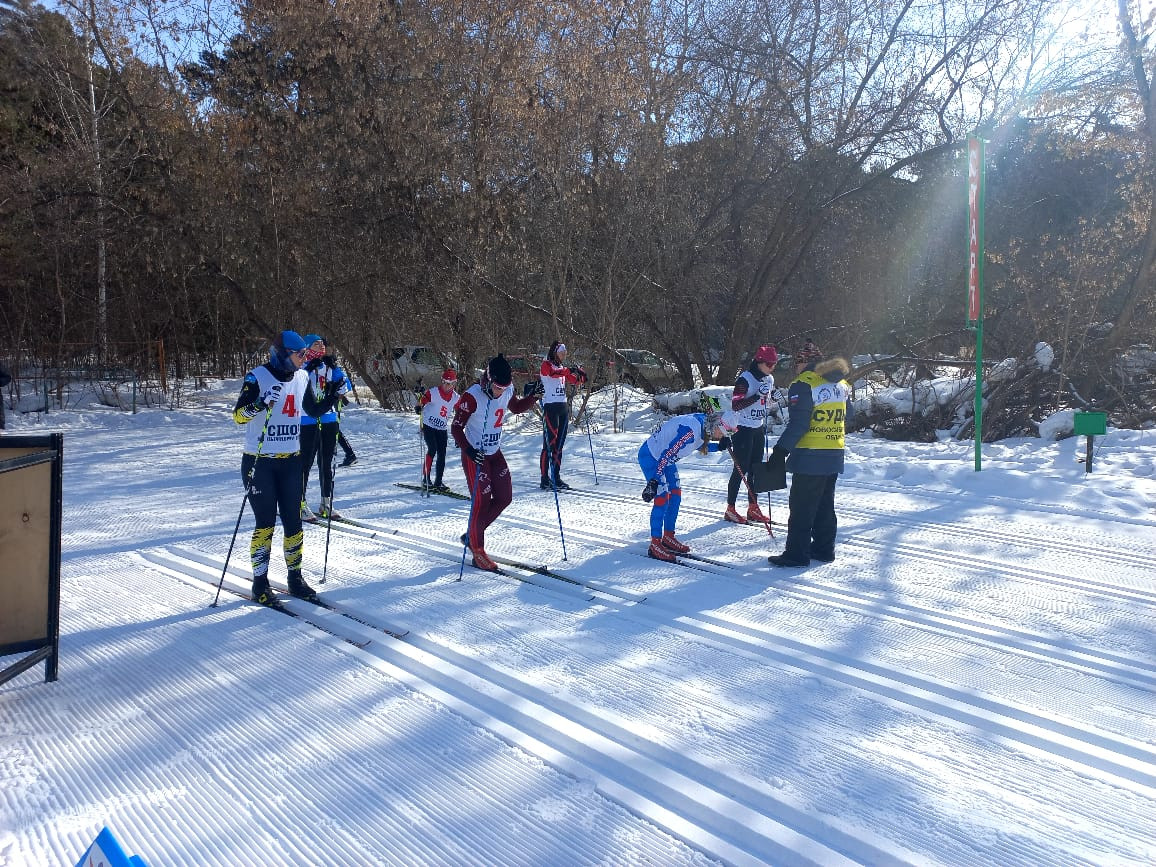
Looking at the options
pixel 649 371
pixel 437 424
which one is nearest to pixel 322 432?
pixel 437 424

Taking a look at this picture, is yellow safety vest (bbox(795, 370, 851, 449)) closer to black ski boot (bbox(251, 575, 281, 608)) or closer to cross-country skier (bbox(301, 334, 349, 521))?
black ski boot (bbox(251, 575, 281, 608))

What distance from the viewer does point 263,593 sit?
19.3 feet

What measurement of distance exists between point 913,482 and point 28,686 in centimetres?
969

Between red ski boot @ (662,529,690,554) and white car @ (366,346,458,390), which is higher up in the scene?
white car @ (366,346,458,390)

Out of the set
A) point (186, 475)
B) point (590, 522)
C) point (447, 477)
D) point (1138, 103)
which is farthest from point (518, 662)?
point (1138, 103)

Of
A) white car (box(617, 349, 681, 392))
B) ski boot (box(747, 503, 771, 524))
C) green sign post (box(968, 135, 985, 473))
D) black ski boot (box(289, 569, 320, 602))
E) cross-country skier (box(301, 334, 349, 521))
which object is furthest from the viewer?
white car (box(617, 349, 681, 392))

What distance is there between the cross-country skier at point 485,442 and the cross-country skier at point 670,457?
1204 mm

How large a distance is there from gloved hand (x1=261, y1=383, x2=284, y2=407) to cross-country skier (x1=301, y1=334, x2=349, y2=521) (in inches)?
95.0

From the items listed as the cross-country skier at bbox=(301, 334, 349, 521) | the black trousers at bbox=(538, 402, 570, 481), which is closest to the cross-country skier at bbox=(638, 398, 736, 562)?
the cross-country skier at bbox=(301, 334, 349, 521)

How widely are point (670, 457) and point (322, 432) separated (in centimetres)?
418

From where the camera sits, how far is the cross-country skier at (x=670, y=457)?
7047 mm

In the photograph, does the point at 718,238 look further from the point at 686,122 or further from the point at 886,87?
the point at 886,87

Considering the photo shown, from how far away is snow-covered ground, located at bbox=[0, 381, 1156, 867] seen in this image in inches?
123

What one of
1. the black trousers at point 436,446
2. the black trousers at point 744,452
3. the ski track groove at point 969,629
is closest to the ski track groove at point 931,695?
the ski track groove at point 969,629
